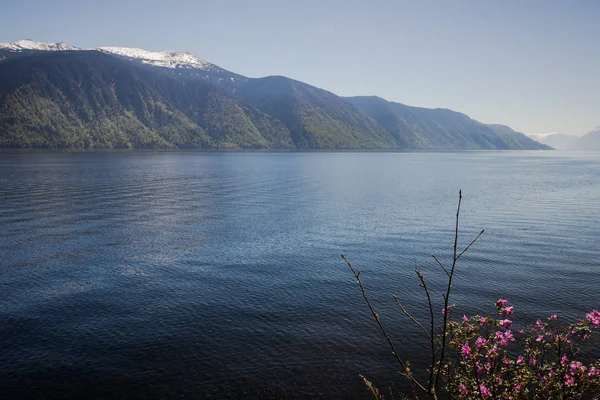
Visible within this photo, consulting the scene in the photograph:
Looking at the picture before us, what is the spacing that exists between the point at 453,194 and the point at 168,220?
62519 mm

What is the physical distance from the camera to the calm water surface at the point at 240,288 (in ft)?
62.6

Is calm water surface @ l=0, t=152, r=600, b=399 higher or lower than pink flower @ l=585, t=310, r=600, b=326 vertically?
lower

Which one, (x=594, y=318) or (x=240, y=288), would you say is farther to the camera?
(x=240, y=288)

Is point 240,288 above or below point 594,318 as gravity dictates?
below

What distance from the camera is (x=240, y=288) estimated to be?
30016 mm

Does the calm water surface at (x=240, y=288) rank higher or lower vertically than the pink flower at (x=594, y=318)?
lower

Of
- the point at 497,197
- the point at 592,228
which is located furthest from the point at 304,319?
the point at 497,197

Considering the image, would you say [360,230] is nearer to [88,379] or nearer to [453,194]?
[88,379]

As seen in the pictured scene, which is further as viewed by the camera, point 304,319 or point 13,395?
point 304,319

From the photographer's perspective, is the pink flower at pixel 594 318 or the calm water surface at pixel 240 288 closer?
the pink flower at pixel 594 318

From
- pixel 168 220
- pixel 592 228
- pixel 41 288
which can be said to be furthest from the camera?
pixel 168 220

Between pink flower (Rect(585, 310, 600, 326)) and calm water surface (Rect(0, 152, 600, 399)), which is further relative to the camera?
calm water surface (Rect(0, 152, 600, 399))

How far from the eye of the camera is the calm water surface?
19.1 metres

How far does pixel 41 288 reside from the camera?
29859 millimetres
